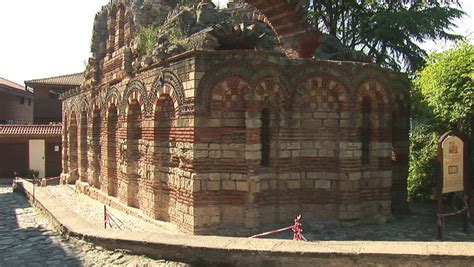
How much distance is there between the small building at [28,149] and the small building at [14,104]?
6.49 metres

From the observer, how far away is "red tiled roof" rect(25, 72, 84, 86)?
30.5 metres

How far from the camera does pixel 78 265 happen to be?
6.96 metres

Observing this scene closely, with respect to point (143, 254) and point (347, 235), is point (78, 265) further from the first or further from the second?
point (347, 235)

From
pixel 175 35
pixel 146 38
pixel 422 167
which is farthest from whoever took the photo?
pixel 422 167

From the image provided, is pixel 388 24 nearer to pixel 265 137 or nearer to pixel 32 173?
pixel 265 137

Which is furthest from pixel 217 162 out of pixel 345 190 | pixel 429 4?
pixel 429 4

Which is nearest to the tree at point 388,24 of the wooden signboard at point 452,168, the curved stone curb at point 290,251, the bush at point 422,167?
the bush at point 422,167

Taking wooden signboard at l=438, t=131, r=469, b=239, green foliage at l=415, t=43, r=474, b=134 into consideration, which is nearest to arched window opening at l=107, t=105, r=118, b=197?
green foliage at l=415, t=43, r=474, b=134

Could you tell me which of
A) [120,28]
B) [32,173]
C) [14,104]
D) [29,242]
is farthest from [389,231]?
[14,104]

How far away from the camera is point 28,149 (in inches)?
963

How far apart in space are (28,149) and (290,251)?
22695 millimetres

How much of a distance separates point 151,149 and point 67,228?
102 inches

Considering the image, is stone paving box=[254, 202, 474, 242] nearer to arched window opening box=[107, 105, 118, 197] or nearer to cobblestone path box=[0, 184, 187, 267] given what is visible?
cobblestone path box=[0, 184, 187, 267]

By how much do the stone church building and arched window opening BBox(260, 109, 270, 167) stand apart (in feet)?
0.07
